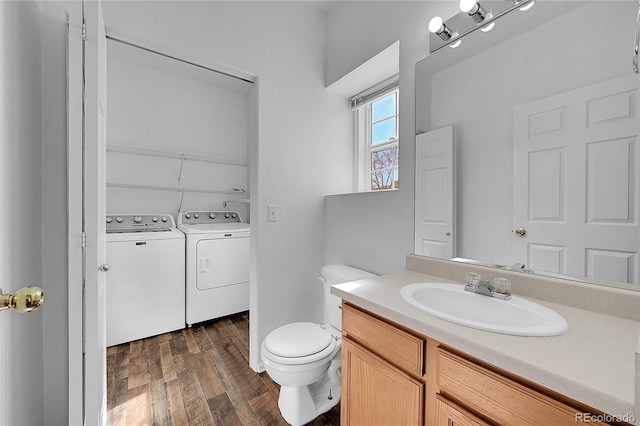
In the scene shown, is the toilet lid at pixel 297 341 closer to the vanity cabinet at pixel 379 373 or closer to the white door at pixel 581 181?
the vanity cabinet at pixel 379 373

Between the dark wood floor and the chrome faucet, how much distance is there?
1.06 m

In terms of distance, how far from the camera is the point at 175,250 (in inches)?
95.3

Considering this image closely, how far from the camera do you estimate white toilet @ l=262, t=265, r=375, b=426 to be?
132cm

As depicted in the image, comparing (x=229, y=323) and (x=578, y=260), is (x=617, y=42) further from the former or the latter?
(x=229, y=323)

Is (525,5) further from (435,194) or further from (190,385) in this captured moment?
(190,385)

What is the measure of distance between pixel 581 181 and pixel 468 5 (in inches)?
34.4

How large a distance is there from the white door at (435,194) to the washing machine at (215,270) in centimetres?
192

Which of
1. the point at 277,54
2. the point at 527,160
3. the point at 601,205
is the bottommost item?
the point at 601,205

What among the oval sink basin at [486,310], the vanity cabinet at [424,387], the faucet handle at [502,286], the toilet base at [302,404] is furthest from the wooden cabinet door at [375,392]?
the faucet handle at [502,286]

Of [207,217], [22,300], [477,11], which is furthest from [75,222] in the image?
[207,217]

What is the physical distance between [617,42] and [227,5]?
195cm

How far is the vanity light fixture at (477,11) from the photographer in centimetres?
115

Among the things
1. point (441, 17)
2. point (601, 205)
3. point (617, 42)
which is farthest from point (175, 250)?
point (617, 42)

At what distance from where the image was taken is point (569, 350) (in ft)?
2.01
